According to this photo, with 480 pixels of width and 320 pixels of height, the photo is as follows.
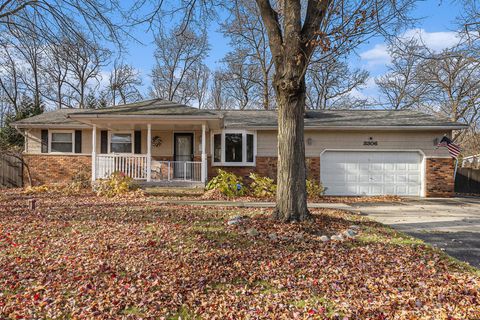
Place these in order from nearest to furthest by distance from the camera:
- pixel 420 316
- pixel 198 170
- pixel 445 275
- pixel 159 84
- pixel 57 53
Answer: pixel 420 316 < pixel 445 275 < pixel 57 53 < pixel 198 170 < pixel 159 84

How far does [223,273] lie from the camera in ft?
12.5

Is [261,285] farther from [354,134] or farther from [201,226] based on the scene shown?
[354,134]

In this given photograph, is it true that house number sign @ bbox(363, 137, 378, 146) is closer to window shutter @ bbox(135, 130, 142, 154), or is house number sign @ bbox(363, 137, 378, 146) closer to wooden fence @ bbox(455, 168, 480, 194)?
wooden fence @ bbox(455, 168, 480, 194)

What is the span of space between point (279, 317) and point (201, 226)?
10.7 ft

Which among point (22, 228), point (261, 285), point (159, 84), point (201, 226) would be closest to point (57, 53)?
point (22, 228)

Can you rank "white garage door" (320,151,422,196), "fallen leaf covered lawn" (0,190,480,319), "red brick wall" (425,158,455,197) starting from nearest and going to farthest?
"fallen leaf covered lawn" (0,190,480,319)
"red brick wall" (425,158,455,197)
"white garage door" (320,151,422,196)

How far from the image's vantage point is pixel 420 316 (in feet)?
A: 9.39

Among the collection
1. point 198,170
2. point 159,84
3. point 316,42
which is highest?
point 159,84

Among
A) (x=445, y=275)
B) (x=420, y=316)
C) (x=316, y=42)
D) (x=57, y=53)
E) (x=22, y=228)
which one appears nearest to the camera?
(x=420, y=316)

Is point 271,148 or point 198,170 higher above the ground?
point 271,148

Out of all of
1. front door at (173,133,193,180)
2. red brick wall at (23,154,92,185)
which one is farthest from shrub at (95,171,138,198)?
red brick wall at (23,154,92,185)

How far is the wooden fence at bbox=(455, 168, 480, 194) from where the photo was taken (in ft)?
53.2

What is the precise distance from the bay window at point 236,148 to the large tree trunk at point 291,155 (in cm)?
751

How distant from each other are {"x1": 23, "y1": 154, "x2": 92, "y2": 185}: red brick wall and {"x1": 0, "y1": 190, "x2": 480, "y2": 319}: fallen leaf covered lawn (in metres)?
8.35
